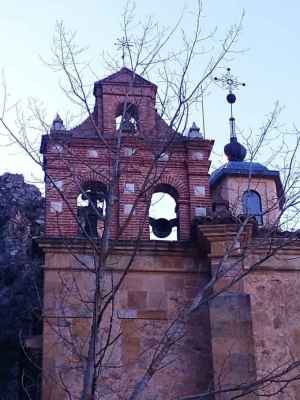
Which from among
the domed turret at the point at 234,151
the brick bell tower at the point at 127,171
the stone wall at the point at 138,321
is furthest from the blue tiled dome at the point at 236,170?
the stone wall at the point at 138,321

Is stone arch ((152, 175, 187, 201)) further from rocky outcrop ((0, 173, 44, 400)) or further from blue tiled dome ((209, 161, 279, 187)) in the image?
blue tiled dome ((209, 161, 279, 187))

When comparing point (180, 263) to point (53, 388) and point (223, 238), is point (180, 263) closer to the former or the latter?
point (223, 238)

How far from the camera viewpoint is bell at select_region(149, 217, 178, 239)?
14961 mm

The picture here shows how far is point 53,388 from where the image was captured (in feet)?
40.6

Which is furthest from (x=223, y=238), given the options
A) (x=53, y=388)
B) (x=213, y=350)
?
(x=53, y=388)

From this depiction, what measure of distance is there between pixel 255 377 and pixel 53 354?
11.2ft

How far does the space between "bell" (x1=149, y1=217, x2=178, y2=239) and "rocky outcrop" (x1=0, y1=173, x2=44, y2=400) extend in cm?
332

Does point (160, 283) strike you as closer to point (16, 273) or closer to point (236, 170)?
point (236, 170)

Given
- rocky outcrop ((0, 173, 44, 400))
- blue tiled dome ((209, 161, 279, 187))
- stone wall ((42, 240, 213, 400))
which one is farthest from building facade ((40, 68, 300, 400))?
Answer: blue tiled dome ((209, 161, 279, 187))

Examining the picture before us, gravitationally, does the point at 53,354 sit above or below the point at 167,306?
below


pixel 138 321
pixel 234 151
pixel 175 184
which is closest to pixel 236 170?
pixel 234 151

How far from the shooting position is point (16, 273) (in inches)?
911

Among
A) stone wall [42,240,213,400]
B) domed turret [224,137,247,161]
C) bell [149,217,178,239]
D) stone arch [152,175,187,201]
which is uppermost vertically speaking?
domed turret [224,137,247,161]

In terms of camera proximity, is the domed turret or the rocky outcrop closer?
the rocky outcrop
